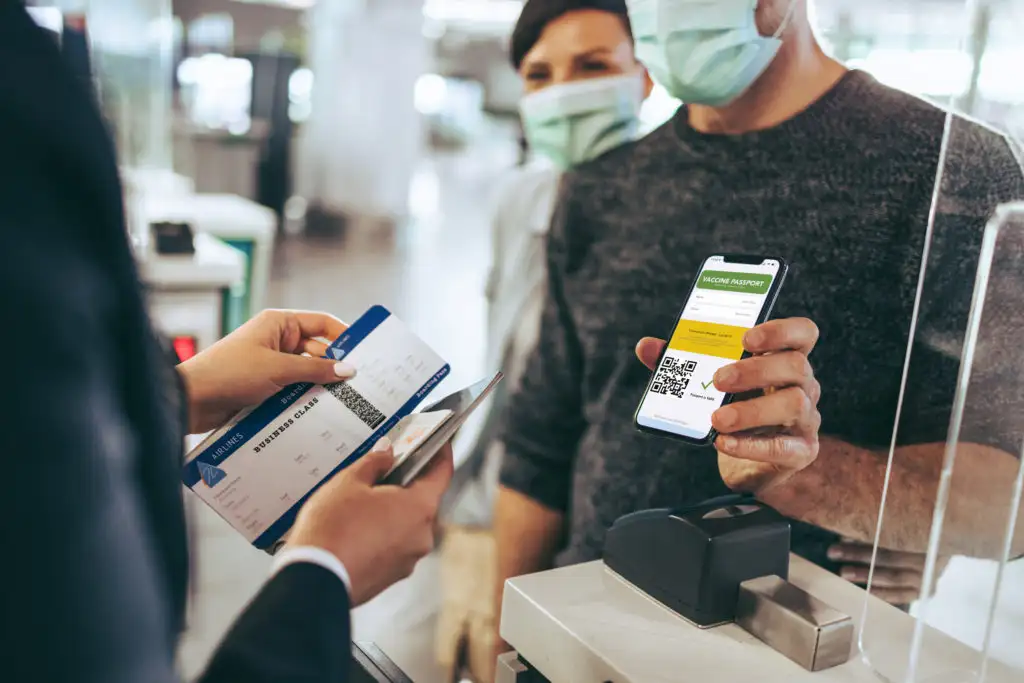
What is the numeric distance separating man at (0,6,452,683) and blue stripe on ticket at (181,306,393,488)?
0.84 ft

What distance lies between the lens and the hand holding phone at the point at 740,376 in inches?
29.5

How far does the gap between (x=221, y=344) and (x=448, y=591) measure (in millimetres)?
765

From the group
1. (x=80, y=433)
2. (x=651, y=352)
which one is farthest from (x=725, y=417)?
(x=80, y=433)

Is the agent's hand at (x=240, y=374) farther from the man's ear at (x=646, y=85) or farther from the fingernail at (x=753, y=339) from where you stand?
the man's ear at (x=646, y=85)

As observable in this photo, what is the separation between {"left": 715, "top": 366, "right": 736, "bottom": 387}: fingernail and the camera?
743 millimetres

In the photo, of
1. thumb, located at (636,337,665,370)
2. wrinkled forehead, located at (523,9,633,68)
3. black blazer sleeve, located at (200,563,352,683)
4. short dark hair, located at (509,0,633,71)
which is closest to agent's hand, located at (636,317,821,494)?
thumb, located at (636,337,665,370)

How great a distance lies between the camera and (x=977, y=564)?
0.73 meters

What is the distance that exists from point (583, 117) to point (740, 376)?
79 centimetres

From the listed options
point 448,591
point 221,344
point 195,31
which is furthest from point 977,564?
point 195,31

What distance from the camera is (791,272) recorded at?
3.02 feet

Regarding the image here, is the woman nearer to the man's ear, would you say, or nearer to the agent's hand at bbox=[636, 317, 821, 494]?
the man's ear

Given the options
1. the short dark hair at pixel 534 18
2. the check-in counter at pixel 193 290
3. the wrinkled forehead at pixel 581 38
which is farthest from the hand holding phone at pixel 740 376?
the check-in counter at pixel 193 290

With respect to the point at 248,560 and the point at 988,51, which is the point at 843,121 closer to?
the point at 988,51

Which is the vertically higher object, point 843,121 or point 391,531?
point 843,121
